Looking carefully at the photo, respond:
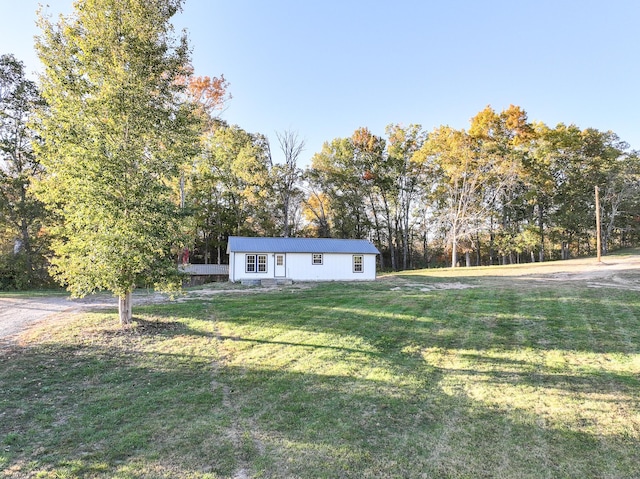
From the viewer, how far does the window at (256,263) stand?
20.9 m

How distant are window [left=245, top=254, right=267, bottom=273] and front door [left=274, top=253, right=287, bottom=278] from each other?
739 mm

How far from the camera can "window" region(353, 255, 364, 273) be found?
21.9 m

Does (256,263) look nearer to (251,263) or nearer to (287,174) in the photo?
(251,263)

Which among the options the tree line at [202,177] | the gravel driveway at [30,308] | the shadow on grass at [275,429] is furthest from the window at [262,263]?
the shadow on grass at [275,429]

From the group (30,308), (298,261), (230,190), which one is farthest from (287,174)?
(30,308)

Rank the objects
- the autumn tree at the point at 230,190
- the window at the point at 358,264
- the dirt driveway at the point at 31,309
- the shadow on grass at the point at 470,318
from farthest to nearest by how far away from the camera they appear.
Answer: the autumn tree at the point at 230,190
the window at the point at 358,264
the dirt driveway at the point at 31,309
the shadow on grass at the point at 470,318

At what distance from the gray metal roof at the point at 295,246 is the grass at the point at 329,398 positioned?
470 inches

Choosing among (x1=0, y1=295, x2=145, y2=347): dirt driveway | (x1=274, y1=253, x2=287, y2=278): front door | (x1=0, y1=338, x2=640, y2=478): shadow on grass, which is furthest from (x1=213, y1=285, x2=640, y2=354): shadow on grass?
(x1=274, y1=253, x2=287, y2=278): front door

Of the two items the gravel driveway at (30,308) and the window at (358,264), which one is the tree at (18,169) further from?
the window at (358,264)

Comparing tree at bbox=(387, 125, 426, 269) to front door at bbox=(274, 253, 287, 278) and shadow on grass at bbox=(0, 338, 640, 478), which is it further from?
shadow on grass at bbox=(0, 338, 640, 478)

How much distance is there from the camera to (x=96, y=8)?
314 inches

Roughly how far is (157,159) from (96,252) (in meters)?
2.64

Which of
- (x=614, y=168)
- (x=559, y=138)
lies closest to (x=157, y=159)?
(x=559, y=138)

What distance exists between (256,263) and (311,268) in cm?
343
